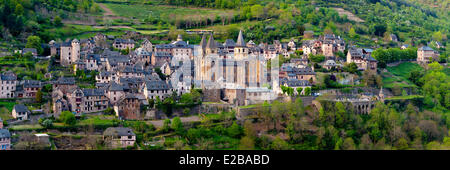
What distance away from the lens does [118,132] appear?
47.9 meters

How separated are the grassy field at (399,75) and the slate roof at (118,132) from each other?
31.1 meters

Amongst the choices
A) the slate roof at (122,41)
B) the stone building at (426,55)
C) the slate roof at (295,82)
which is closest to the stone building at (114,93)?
the slate roof at (295,82)

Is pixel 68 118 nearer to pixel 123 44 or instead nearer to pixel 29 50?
pixel 29 50

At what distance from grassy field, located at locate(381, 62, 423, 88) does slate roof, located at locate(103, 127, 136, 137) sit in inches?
1226

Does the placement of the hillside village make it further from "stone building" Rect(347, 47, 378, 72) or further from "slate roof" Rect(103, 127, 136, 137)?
"stone building" Rect(347, 47, 378, 72)

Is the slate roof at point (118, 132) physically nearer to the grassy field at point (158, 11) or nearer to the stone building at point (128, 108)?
the stone building at point (128, 108)

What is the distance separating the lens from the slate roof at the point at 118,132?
157ft

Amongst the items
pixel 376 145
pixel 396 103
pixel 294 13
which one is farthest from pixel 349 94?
pixel 294 13

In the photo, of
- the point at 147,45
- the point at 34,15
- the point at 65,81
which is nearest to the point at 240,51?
the point at 147,45

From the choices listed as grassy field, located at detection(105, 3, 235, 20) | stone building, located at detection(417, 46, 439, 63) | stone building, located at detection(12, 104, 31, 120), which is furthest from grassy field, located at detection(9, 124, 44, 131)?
stone building, located at detection(417, 46, 439, 63)

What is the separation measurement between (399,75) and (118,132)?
38830mm

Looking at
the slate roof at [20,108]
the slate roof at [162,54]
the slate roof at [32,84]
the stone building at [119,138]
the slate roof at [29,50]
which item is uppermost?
the slate roof at [29,50]

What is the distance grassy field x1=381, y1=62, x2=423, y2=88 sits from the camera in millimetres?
68125

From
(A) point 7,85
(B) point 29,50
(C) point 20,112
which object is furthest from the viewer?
(B) point 29,50
